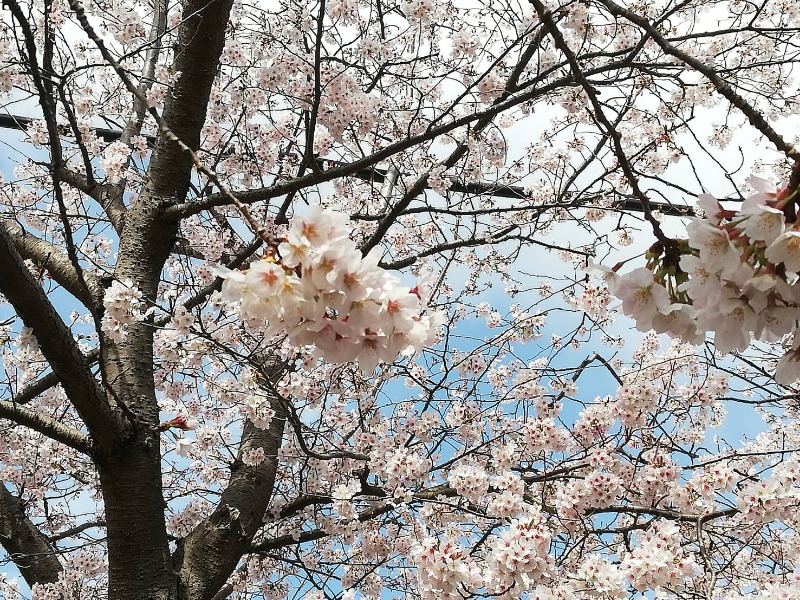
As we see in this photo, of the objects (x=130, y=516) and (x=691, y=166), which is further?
(x=130, y=516)

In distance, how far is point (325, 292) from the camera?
3.29ft

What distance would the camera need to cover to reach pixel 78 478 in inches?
177

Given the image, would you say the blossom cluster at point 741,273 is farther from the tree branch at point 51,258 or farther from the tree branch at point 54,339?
the tree branch at point 51,258

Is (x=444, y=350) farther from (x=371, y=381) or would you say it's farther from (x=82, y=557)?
(x=82, y=557)

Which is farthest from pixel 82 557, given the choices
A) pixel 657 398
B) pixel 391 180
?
pixel 657 398

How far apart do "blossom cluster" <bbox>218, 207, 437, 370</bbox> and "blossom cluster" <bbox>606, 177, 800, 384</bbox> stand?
0.44 metres

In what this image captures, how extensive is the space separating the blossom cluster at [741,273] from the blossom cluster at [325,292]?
438mm

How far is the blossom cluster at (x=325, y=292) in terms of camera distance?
0.99 metres

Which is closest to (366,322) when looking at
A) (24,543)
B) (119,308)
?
(119,308)

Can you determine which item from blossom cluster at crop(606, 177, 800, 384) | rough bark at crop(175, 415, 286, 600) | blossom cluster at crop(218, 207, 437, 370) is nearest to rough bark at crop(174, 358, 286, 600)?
rough bark at crop(175, 415, 286, 600)

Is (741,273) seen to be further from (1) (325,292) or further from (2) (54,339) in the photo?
(2) (54,339)

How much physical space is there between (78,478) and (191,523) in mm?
885

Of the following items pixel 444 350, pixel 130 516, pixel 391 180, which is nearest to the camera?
pixel 130 516

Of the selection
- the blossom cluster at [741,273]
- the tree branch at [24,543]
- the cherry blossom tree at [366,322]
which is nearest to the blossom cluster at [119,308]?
the cherry blossom tree at [366,322]
